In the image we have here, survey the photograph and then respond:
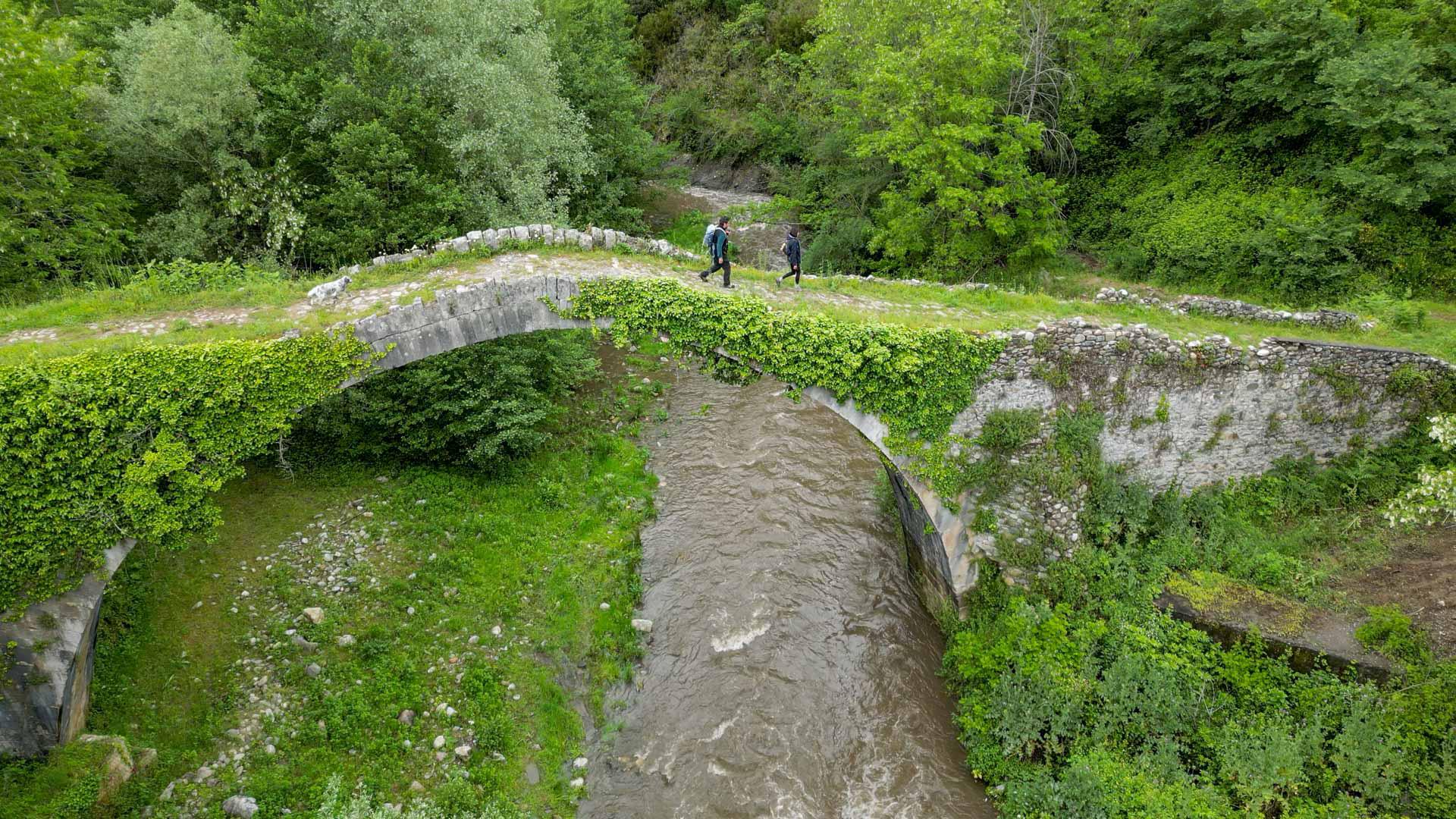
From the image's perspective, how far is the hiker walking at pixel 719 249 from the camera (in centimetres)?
1120

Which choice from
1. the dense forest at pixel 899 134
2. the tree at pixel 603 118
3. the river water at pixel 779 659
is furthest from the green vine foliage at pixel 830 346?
the tree at pixel 603 118

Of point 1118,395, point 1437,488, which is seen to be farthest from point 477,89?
point 1437,488

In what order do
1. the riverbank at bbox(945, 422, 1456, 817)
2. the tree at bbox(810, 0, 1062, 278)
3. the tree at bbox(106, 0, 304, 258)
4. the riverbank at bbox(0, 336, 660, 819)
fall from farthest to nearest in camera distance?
1. the tree at bbox(810, 0, 1062, 278)
2. the tree at bbox(106, 0, 304, 258)
3. the riverbank at bbox(0, 336, 660, 819)
4. the riverbank at bbox(945, 422, 1456, 817)

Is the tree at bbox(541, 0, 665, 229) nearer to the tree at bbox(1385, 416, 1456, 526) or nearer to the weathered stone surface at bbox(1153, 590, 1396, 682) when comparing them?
the weathered stone surface at bbox(1153, 590, 1396, 682)

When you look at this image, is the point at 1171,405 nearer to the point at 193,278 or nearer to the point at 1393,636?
the point at 1393,636

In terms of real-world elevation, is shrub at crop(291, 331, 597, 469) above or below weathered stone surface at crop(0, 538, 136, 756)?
above

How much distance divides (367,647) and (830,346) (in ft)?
28.8

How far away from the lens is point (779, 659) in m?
11.4

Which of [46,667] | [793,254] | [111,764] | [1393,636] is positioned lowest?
[111,764]

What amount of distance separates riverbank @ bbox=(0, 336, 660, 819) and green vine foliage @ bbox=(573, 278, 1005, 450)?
524cm

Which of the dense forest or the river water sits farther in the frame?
the dense forest

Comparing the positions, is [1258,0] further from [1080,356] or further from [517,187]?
[517,187]

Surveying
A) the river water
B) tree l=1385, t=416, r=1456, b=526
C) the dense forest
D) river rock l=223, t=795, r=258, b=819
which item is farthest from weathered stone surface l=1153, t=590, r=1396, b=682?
river rock l=223, t=795, r=258, b=819

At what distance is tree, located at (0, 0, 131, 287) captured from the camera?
470 inches
